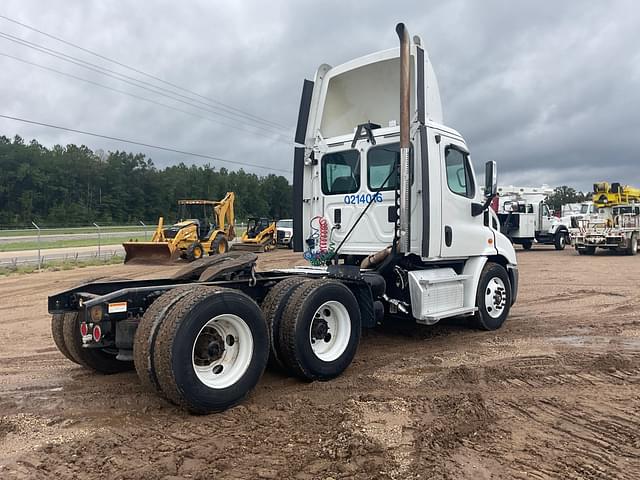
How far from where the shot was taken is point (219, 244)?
23.5 meters

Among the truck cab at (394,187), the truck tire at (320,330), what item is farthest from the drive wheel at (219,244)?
the truck tire at (320,330)

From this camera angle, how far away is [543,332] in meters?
7.66

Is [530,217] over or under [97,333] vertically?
over

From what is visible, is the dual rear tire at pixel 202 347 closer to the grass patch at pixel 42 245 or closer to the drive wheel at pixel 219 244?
the drive wheel at pixel 219 244

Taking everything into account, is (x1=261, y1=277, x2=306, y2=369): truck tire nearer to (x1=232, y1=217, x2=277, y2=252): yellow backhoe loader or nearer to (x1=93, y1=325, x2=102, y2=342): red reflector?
(x1=93, y1=325, x2=102, y2=342): red reflector

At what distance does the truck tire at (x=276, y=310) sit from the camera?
16.4 feet

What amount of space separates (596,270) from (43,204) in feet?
220

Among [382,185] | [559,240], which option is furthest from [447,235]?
[559,240]

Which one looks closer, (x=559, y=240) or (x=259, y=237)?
(x=259, y=237)

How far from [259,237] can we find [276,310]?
2226 cm

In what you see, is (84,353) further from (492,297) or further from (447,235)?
(492,297)

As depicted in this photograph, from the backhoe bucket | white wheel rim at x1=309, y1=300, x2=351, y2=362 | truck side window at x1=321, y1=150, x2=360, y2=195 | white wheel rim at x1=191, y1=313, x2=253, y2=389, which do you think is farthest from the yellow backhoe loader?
white wheel rim at x1=191, y1=313, x2=253, y2=389

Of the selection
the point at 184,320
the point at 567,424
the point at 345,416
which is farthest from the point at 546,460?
the point at 184,320

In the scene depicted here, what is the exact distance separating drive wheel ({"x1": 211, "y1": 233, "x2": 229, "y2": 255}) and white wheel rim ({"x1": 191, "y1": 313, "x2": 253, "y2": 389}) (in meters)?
18.8
